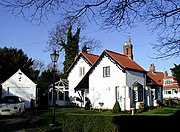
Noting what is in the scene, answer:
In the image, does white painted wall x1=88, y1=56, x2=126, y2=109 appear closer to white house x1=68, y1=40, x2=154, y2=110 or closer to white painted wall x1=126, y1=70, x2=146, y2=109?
white house x1=68, y1=40, x2=154, y2=110

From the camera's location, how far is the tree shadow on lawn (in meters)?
12.4

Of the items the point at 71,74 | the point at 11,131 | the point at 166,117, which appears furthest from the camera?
the point at 71,74

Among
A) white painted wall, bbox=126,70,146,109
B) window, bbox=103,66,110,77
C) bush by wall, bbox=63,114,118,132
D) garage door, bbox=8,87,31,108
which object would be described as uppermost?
window, bbox=103,66,110,77

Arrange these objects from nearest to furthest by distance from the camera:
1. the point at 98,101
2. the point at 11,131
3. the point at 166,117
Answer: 1. the point at 166,117
2. the point at 11,131
3. the point at 98,101

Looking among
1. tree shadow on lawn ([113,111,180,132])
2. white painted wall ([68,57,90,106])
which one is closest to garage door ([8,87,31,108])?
white painted wall ([68,57,90,106])

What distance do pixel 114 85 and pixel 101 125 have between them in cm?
1850

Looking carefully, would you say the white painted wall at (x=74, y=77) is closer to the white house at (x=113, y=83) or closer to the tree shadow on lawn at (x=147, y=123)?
the white house at (x=113, y=83)

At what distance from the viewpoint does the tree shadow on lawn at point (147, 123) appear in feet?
40.7

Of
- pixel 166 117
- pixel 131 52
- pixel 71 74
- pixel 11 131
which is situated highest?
pixel 131 52

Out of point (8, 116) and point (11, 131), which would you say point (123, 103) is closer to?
point (8, 116)

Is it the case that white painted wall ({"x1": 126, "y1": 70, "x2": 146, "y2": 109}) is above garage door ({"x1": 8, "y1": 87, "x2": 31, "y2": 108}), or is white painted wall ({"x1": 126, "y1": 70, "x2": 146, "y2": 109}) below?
above

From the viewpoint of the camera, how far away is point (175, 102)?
4156 centimetres

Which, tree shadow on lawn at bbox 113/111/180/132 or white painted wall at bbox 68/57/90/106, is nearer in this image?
tree shadow on lawn at bbox 113/111/180/132

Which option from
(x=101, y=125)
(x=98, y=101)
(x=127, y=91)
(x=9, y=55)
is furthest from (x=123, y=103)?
(x=9, y=55)
